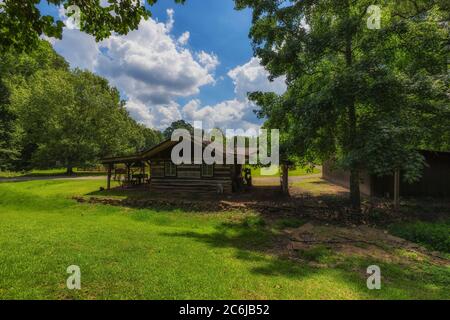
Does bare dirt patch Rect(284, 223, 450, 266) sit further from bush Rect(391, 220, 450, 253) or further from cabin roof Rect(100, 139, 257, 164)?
cabin roof Rect(100, 139, 257, 164)

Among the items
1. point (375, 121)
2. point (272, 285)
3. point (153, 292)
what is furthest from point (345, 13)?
Answer: point (153, 292)

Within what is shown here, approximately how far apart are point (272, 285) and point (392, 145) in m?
7.83

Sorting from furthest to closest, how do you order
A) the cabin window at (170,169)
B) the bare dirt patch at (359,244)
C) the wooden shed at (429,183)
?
the cabin window at (170,169) → the wooden shed at (429,183) → the bare dirt patch at (359,244)

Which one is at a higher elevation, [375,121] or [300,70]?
[300,70]

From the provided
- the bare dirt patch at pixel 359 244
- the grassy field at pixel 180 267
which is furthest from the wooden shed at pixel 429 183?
the grassy field at pixel 180 267

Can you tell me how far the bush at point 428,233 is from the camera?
10086 mm

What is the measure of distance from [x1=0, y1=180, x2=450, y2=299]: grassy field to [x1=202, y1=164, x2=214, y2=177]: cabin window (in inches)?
397

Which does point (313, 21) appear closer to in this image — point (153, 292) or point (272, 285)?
point (272, 285)

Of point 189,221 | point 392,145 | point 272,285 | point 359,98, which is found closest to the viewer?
point 272,285

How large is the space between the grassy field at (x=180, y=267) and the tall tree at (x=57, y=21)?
450 centimetres

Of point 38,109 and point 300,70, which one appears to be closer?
point 300,70

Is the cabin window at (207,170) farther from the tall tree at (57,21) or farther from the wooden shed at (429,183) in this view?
the tall tree at (57,21)

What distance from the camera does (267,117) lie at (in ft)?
52.4

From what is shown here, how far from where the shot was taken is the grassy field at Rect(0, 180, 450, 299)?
530 centimetres
